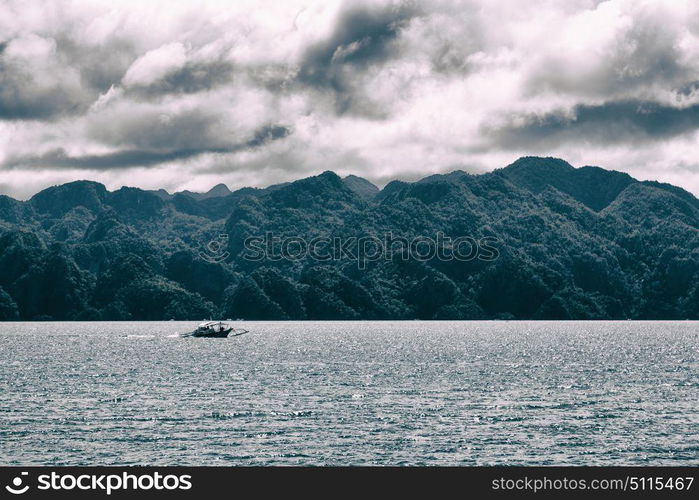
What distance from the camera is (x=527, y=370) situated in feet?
532

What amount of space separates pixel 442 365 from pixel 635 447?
3843 inches

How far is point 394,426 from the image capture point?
293 feet

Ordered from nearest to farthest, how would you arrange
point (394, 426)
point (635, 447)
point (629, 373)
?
point (635, 447), point (394, 426), point (629, 373)

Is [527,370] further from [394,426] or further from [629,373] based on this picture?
[394,426]
